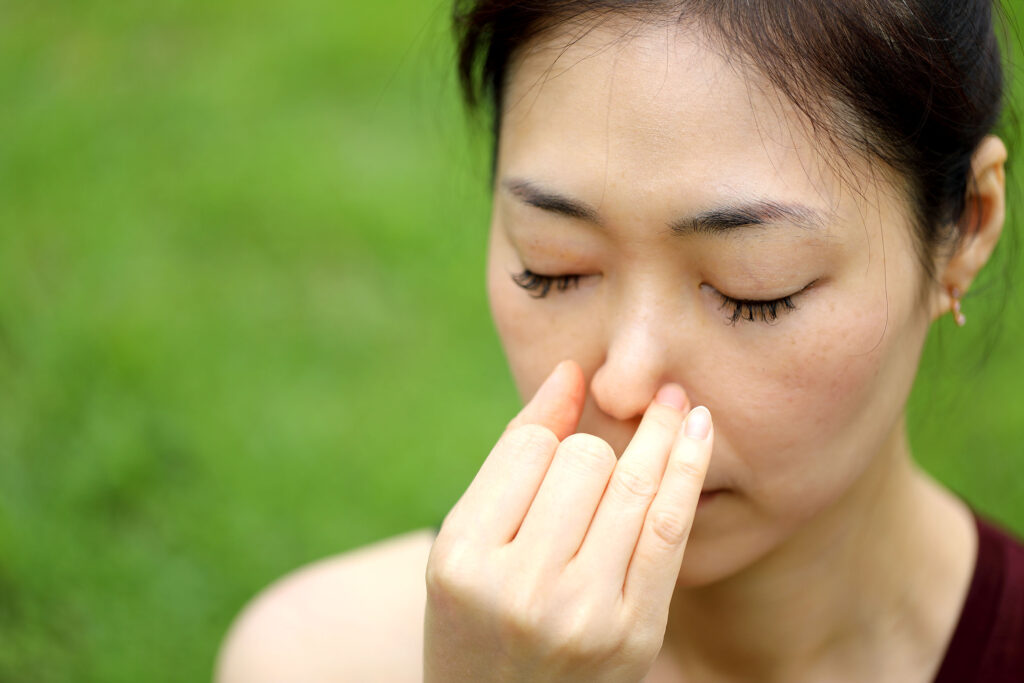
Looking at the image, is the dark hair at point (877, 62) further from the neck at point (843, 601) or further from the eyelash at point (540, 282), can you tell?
the neck at point (843, 601)

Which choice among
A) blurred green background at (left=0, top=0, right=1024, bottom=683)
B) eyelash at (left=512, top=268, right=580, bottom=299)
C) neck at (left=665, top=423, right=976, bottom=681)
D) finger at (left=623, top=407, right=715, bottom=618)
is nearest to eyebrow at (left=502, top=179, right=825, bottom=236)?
eyelash at (left=512, top=268, right=580, bottom=299)

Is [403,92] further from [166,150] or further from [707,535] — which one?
[707,535]

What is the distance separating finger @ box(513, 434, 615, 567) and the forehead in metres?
Answer: 0.43

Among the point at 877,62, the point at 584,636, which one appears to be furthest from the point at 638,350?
the point at 877,62

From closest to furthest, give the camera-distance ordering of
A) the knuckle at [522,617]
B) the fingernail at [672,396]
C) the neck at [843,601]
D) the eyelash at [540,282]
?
the knuckle at [522,617] → the fingernail at [672,396] → the eyelash at [540,282] → the neck at [843,601]

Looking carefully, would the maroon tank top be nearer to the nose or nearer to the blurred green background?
the blurred green background

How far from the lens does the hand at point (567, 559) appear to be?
1704 millimetres

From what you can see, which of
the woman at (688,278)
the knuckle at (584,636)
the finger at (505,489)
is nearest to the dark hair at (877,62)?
the woman at (688,278)

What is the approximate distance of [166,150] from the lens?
17.6 feet

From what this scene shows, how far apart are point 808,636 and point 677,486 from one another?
36.9 inches

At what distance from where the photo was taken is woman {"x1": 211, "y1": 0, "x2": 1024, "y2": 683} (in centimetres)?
175

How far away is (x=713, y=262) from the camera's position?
1.82 meters

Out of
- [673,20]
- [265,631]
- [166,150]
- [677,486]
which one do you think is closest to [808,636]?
[677,486]

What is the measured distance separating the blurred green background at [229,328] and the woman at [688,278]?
161cm
